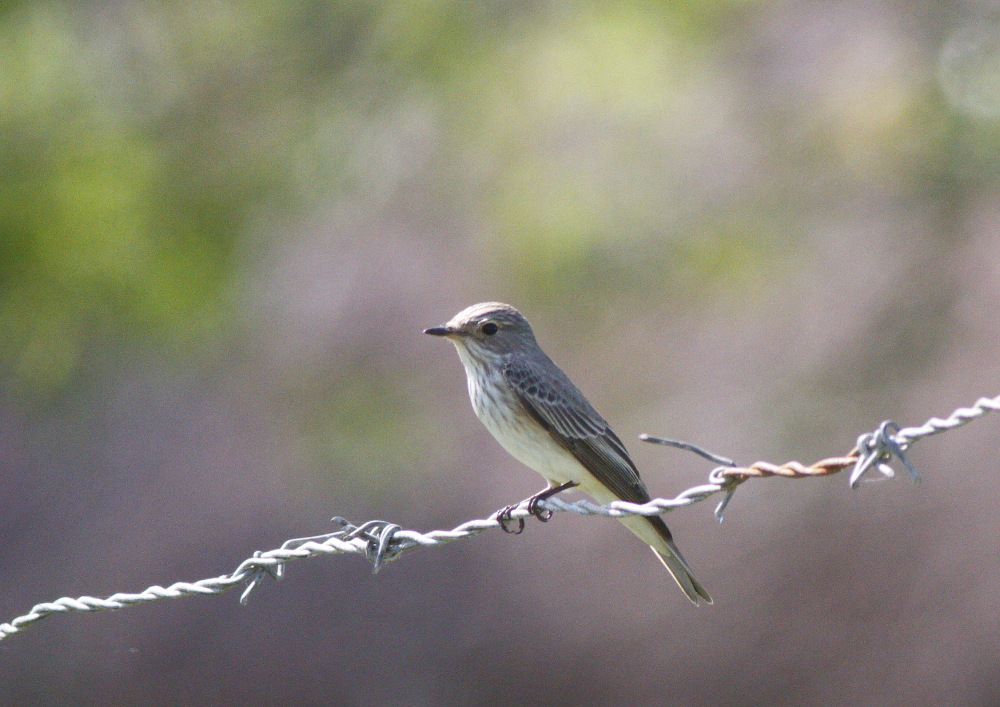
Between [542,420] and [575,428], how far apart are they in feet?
0.47

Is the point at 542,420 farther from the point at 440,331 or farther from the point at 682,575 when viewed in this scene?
the point at 682,575

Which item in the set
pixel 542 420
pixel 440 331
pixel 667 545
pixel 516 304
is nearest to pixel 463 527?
pixel 667 545

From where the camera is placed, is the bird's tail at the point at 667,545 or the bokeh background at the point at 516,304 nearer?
the bird's tail at the point at 667,545

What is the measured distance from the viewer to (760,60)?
7.88 meters

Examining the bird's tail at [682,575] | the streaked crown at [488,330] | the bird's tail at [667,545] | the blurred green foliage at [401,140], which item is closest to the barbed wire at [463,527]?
the bird's tail at [667,545]

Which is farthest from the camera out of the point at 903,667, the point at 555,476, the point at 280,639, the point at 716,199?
the point at 280,639

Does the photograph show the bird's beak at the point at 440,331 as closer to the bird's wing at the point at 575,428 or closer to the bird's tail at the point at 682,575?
the bird's wing at the point at 575,428

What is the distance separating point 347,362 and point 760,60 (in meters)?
4.25

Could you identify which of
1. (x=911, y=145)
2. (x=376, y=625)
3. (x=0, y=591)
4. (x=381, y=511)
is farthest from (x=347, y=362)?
(x=911, y=145)

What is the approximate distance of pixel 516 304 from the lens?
8758mm

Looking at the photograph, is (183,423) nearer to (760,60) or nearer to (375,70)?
(375,70)

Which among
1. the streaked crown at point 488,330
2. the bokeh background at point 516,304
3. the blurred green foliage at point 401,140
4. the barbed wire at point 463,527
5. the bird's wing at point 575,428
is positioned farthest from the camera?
the bokeh background at point 516,304

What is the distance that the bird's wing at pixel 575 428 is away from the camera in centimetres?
468

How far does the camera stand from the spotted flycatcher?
4.71m
